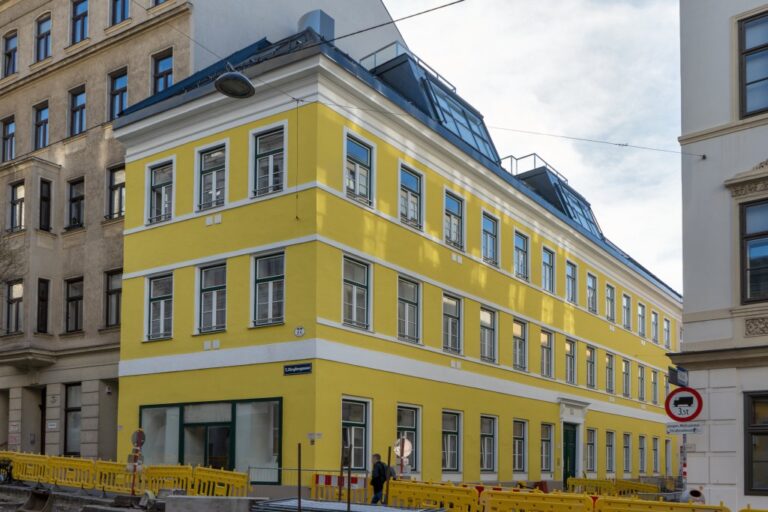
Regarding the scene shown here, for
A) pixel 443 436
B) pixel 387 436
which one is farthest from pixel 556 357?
pixel 387 436

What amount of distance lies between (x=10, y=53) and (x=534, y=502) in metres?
29.5

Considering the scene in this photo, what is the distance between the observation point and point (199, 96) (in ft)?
86.4

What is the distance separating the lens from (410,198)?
93.2ft

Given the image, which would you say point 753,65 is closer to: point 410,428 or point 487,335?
point 410,428

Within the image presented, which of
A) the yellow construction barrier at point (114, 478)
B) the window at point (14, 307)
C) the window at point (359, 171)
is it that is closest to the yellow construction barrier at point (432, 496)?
the yellow construction barrier at point (114, 478)

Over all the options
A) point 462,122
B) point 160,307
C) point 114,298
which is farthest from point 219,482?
point 462,122

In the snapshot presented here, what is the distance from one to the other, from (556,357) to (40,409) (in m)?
19.6

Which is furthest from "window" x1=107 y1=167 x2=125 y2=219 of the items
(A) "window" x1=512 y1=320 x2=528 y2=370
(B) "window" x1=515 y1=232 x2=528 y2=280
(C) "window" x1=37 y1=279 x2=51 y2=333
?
(A) "window" x1=512 y1=320 x2=528 y2=370

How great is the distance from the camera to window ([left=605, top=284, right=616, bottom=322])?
144ft

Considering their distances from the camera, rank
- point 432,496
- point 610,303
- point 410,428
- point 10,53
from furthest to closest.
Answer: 1. point 610,303
2. point 10,53
3. point 410,428
4. point 432,496

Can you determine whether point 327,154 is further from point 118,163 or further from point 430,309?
point 118,163

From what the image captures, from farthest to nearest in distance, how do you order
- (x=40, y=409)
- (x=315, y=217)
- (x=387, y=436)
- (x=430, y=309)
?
(x=40, y=409) → (x=430, y=309) → (x=387, y=436) → (x=315, y=217)

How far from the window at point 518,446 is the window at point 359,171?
11.8 metres

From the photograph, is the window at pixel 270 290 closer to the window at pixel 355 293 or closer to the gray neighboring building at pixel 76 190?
the window at pixel 355 293
